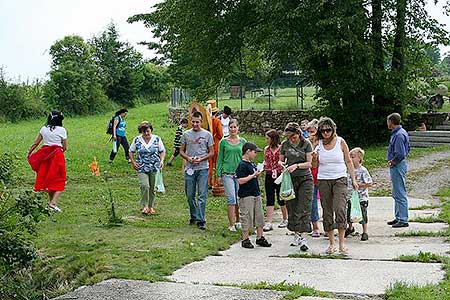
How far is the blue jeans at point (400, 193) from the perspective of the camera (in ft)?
36.2

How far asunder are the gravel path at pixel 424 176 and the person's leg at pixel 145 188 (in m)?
5.99

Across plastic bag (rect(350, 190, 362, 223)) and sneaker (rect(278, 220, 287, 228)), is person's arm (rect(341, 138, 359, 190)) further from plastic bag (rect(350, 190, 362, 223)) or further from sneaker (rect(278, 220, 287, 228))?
sneaker (rect(278, 220, 287, 228))

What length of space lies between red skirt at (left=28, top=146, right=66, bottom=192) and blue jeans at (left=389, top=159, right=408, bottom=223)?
18.4 feet

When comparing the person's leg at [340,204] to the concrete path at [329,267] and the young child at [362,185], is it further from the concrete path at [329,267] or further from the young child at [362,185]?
the young child at [362,185]

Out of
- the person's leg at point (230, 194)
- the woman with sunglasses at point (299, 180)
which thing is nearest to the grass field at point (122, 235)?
the person's leg at point (230, 194)

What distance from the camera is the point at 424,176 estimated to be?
709 inches

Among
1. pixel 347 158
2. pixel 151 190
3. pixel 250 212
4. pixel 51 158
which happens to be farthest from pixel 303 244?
pixel 51 158

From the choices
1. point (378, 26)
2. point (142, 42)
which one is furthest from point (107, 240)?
point (142, 42)

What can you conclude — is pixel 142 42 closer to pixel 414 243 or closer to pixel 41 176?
pixel 41 176

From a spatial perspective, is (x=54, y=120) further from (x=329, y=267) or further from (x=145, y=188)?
(x=329, y=267)

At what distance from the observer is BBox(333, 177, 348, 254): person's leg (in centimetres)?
899

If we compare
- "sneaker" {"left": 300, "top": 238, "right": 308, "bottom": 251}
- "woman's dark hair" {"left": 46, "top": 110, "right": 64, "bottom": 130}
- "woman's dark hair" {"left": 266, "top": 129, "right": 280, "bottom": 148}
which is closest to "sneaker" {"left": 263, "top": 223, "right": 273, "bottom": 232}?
"woman's dark hair" {"left": 266, "top": 129, "right": 280, "bottom": 148}

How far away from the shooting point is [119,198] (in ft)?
47.5

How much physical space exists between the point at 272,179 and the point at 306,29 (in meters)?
11.7
